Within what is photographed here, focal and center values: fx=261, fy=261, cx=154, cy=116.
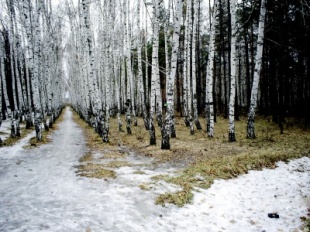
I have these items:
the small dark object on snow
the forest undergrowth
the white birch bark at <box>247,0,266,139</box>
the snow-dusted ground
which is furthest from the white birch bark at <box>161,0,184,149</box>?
the small dark object on snow

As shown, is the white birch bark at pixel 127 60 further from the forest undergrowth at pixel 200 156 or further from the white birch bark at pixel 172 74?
the white birch bark at pixel 172 74

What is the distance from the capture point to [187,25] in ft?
49.5

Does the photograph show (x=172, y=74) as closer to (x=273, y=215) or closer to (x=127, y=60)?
(x=273, y=215)

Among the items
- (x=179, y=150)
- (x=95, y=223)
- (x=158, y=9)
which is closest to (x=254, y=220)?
(x=95, y=223)

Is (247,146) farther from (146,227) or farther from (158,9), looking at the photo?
(146,227)

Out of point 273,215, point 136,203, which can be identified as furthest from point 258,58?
point 136,203

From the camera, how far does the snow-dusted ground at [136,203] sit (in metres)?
4.70

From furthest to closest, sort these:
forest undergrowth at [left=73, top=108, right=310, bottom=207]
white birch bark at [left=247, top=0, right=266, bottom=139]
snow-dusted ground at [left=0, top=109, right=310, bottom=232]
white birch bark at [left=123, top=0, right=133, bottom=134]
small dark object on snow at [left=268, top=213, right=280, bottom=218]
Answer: white birch bark at [left=123, top=0, right=133, bottom=134], white birch bark at [left=247, top=0, right=266, bottom=139], forest undergrowth at [left=73, top=108, right=310, bottom=207], small dark object on snow at [left=268, top=213, right=280, bottom=218], snow-dusted ground at [left=0, top=109, right=310, bottom=232]

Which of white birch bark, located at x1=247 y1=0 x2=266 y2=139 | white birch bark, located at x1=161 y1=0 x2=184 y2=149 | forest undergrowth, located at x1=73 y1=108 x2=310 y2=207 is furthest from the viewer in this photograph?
white birch bark, located at x1=247 y1=0 x2=266 y2=139

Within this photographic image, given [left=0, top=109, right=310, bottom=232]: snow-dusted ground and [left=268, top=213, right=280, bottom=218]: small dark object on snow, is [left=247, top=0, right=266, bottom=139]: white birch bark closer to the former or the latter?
[left=0, top=109, right=310, bottom=232]: snow-dusted ground

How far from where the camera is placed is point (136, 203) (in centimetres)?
559

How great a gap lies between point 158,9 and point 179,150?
18.9 ft

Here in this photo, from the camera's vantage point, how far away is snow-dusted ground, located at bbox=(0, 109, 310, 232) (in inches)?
185

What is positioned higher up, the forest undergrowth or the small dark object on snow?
the forest undergrowth
